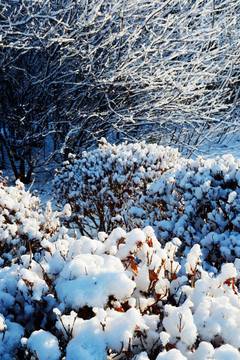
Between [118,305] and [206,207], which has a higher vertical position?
[118,305]

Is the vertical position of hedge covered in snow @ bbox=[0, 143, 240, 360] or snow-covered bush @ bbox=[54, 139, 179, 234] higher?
hedge covered in snow @ bbox=[0, 143, 240, 360]

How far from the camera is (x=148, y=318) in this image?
4.47 feet

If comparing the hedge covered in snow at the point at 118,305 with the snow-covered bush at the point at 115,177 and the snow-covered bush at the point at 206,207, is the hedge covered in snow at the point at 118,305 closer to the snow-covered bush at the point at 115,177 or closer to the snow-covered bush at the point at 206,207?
the snow-covered bush at the point at 206,207

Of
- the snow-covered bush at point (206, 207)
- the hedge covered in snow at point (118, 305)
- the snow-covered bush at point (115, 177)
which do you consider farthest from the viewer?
the snow-covered bush at point (115, 177)

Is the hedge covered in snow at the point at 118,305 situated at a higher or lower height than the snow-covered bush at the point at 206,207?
higher

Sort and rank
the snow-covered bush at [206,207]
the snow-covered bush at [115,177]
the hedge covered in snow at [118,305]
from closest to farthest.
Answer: the hedge covered in snow at [118,305] → the snow-covered bush at [206,207] → the snow-covered bush at [115,177]

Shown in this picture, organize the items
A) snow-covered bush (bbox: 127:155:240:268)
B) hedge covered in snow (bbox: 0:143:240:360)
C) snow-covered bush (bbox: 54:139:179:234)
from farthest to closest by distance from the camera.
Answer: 1. snow-covered bush (bbox: 54:139:179:234)
2. snow-covered bush (bbox: 127:155:240:268)
3. hedge covered in snow (bbox: 0:143:240:360)

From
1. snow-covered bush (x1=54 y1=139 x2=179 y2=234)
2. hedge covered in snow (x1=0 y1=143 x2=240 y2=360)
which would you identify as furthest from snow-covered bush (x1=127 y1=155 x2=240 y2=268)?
snow-covered bush (x1=54 y1=139 x2=179 y2=234)

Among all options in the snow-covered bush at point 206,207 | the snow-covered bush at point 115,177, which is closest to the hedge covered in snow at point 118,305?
the snow-covered bush at point 206,207

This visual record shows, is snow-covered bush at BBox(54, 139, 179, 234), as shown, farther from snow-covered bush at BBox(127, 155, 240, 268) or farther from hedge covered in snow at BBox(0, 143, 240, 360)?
hedge covered in snow at BBox(0, 143, 240, 360)

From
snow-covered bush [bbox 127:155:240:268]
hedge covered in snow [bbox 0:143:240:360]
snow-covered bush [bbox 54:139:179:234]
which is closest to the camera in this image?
hedge covered in snow [bbox 0:143:240:360]

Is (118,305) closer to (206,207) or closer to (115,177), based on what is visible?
(206,207)

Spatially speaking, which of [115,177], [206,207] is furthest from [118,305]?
[115,177]

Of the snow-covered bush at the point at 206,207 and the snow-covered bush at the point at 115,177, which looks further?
the snow-covered bush at the point at 115,177
